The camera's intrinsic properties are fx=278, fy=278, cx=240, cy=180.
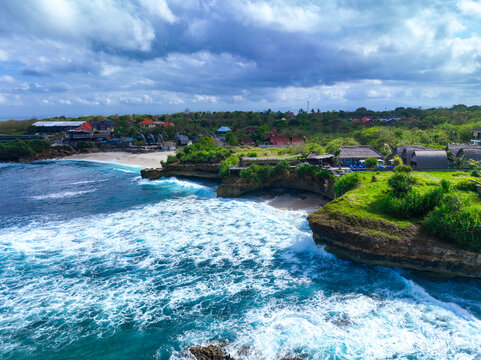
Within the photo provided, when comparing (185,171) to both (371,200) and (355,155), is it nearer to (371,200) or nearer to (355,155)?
(355,155)

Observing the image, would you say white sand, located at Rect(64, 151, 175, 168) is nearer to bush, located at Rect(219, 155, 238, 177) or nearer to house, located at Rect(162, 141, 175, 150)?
house, located at Rect(162, 141, 175, 150)

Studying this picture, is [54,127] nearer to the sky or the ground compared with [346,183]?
nearer to the sky

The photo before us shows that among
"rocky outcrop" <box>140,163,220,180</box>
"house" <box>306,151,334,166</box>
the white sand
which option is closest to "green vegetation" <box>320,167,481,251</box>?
"house" <box>306,151,334,166</box>

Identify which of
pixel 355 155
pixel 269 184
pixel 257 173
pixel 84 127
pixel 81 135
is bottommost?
pixel 269 184

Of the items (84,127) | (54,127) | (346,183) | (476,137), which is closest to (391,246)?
(346,183)

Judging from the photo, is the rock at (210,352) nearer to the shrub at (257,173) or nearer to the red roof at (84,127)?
the shrub at (257,173)

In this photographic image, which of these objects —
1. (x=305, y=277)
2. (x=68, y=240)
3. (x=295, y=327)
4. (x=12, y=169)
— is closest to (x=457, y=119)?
(x=305, y=277)

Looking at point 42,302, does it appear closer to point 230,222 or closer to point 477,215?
point 230,222
